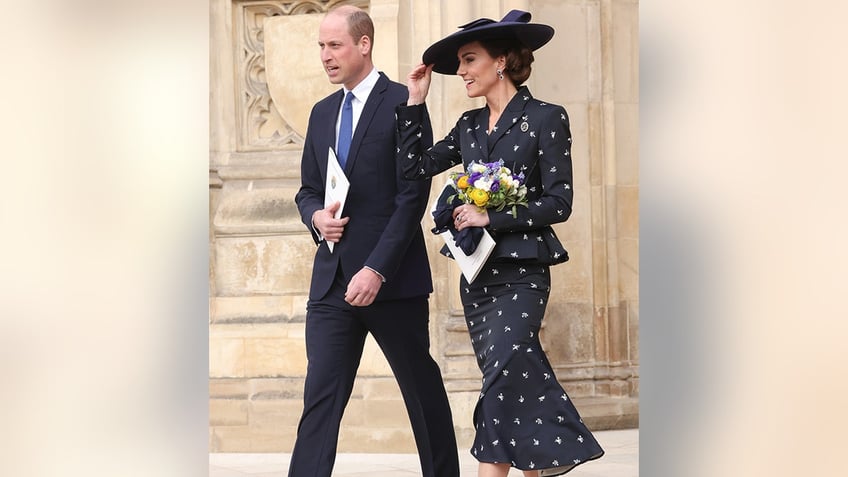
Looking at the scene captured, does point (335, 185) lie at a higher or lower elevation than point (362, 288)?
higher

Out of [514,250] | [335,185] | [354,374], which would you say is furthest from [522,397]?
[335,185]

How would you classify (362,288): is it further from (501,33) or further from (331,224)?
(501,33)

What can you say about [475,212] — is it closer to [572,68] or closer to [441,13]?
[441,13]

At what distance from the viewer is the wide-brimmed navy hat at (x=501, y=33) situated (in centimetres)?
452

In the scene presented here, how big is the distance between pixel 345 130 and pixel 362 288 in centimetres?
A: 70

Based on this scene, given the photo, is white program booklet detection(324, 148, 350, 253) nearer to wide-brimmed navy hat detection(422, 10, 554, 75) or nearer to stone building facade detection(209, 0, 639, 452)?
wide-brimmed navy hat detection(422, 10, 554, 75)

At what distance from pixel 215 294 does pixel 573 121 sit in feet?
8.62

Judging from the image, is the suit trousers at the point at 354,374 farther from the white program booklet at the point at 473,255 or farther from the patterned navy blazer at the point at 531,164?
the patterned navy blazer at the point at 531,164

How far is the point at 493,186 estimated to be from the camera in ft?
14.5

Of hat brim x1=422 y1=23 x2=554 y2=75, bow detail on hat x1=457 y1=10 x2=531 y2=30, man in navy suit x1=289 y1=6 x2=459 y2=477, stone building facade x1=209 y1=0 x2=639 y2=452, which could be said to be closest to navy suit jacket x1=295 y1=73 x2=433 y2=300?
man in navy suit x1=289 y1=6 x2=459 y2=477

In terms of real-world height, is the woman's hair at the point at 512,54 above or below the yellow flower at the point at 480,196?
above

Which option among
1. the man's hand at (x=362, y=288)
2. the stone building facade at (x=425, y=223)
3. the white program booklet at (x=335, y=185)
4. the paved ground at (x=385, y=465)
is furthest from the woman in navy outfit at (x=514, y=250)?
the stone building facade at (x=425, y=223)

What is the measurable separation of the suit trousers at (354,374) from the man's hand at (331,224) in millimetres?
166
